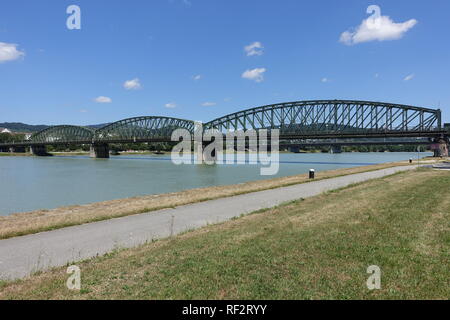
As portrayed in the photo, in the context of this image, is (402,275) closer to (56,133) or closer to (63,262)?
(63,262)

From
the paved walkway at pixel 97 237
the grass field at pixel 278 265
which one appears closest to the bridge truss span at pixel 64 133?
the paved walkway at pixel 97 237

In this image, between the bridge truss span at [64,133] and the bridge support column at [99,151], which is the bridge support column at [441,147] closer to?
the bridge support column at [99,151]

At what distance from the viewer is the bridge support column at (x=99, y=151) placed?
140 metres

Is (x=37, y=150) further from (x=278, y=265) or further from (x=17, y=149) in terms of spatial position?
(x=278, y=265)

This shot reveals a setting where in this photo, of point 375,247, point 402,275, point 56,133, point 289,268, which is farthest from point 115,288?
point 56,133

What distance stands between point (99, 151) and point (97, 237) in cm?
14194

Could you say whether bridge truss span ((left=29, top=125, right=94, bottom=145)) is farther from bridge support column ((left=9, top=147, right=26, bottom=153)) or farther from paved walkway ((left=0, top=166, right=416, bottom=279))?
paved walkway ((left=0, top=166, right=416, bottom=279))

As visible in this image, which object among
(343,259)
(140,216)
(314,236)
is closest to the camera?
(343,259)

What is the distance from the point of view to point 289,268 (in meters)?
5.89

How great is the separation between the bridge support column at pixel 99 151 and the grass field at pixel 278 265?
142466mm

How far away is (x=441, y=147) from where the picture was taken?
240 ft

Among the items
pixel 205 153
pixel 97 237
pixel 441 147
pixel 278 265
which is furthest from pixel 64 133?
pixel 278 265
